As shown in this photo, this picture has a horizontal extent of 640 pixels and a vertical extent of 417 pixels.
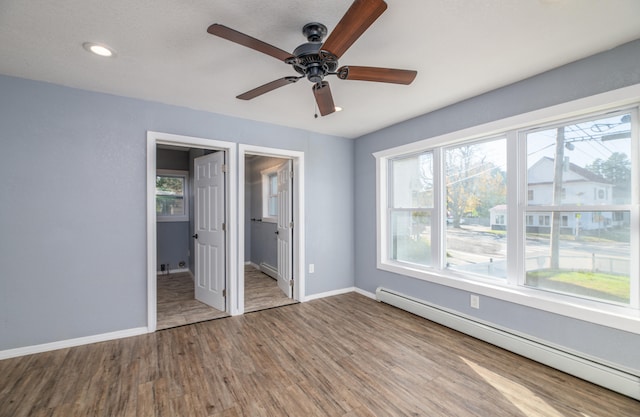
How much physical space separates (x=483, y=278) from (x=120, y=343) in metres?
3.77

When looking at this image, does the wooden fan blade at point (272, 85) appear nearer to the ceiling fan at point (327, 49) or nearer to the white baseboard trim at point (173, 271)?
the ceiling fan at point (327, 49)

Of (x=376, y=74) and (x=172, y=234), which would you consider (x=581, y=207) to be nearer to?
(x=376, y=74)

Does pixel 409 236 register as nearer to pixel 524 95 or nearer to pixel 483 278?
pixel 483 278

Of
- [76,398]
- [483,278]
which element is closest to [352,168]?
[483,278]

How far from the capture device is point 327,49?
1569mm

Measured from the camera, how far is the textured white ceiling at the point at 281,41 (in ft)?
5.37

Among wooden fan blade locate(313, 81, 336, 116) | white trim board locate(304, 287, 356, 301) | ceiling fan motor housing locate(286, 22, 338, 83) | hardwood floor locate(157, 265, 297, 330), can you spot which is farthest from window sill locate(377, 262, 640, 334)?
ceiling fan motor housing locate(286, 22, 338, 83)

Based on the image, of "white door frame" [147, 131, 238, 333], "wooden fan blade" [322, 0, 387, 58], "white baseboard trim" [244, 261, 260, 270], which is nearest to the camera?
"wooden fan blade" [322, 0, 387, 58]

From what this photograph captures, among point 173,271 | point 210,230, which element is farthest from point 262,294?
point 173,271

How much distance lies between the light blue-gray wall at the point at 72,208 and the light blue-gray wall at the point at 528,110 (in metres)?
2.85

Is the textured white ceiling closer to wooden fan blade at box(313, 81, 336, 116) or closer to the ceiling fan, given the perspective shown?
the ceiling fan

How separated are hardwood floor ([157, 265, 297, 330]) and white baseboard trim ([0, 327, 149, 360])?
254 millimetres

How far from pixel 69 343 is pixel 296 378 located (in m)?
2.26

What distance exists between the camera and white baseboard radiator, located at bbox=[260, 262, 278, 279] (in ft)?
17.2
